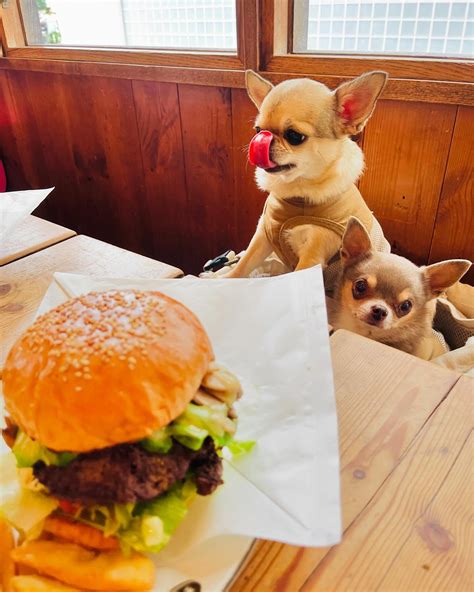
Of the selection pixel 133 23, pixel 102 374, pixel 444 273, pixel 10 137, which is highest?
pixel 133 23

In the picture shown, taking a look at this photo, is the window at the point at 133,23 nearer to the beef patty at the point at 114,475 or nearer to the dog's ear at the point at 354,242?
the dog's ear at the point at 354,242

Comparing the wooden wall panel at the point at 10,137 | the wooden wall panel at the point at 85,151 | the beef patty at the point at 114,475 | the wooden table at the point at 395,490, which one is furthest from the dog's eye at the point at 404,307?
the wooden wall panel at the point at 10,137

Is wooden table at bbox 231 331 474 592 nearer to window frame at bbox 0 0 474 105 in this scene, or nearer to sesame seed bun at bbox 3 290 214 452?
sesame seed bun at bbox 3 290 214 452

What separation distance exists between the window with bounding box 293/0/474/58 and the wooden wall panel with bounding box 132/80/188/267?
2.04 ft

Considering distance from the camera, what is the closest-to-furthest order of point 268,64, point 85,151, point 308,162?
point 308,162 → point 268,64 → point 85,151

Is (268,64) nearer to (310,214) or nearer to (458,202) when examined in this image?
(310,214)

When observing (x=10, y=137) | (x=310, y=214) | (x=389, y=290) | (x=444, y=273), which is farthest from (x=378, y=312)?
(x=10, y=137)

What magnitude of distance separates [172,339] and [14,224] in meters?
1.00

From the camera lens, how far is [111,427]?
623mm

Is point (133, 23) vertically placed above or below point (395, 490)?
above

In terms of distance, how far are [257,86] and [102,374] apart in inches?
42.3

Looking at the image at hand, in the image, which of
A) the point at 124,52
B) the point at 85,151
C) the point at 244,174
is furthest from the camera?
the point at 85,151

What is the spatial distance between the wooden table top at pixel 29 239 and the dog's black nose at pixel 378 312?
1.00m

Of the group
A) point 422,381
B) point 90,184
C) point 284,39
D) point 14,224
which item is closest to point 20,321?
point 14,224
